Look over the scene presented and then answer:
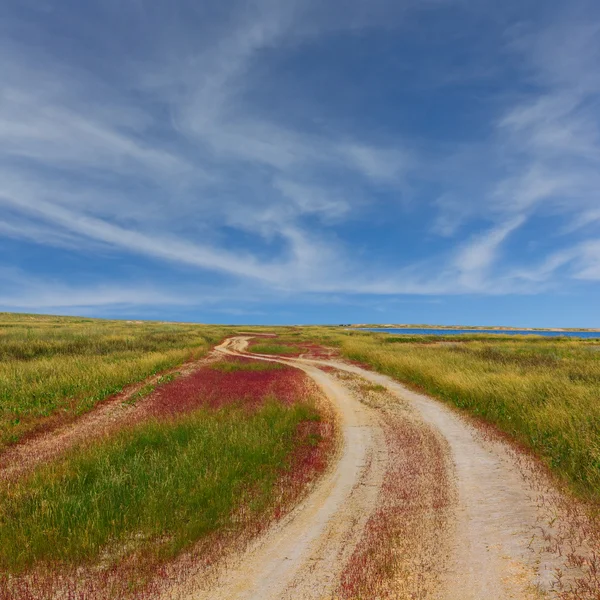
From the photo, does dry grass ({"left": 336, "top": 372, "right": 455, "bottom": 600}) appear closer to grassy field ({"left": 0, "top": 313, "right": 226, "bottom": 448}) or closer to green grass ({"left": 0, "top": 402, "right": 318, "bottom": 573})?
green grass ({"left": 0, "top": 402, "right": 318, "bottom": 573})

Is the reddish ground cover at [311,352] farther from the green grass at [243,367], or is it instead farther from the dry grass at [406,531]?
the dry grass at [406,531]

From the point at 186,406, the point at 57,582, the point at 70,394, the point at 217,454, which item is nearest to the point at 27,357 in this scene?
the point at 70,394

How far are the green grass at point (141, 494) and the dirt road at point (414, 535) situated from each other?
1351 millimetres

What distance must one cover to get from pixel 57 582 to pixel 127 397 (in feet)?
47.6

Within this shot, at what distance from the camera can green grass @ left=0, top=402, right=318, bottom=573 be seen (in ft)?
19.1

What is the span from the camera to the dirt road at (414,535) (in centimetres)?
481

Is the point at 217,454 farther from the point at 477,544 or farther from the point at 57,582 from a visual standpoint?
the point at 477,544

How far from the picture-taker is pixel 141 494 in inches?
288

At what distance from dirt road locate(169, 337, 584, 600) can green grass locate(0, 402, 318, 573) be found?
1351 mm

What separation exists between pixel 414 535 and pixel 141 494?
565 centimetres

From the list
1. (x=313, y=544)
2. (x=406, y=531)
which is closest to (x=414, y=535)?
(x=406, y=531)

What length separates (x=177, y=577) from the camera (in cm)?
507

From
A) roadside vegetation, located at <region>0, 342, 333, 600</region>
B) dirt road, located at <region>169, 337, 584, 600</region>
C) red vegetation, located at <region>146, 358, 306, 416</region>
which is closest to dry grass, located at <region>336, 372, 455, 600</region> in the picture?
dirt road, located at <region>169, 337, 584, 600</region>

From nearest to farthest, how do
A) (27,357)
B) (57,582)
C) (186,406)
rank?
(57,582)
(186,406)
(27,357)
